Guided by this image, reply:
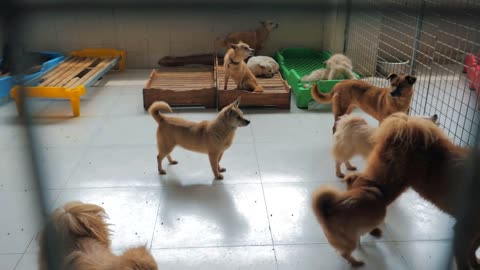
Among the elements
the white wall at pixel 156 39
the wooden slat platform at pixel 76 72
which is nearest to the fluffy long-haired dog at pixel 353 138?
the wooden slat platform at pixel 76 72

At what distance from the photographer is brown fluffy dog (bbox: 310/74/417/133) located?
2.94 meters

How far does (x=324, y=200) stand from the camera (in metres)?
1.78

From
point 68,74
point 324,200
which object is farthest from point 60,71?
point 324,200

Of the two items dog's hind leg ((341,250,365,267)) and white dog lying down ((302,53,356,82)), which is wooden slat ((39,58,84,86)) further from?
dog's hind leg ((341,250,365,267))

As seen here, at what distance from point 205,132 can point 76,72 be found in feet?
8.36

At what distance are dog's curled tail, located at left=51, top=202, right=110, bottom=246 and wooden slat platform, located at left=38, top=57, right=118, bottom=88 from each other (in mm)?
2721

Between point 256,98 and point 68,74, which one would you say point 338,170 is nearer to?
point 256,98

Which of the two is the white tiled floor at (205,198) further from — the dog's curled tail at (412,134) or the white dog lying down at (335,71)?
the white dog lying down at (335,71)

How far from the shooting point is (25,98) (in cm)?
66

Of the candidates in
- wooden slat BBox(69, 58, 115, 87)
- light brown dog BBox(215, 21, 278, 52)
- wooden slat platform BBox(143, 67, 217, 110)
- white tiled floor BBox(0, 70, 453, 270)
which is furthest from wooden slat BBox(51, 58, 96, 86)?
Result: light brown dog BBox(215, 21, 278, 52)

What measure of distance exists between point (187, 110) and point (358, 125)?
213 centimetres

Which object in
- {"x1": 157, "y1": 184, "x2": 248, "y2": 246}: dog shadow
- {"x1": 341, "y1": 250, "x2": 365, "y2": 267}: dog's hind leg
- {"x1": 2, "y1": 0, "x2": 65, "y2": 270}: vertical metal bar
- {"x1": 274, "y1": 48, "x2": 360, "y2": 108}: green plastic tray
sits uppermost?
{"x1": 2, "y1": 0, "x2": 65, "y2": 270}: vertical metal bar

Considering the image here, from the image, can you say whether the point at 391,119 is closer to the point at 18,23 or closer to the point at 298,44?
the point at 18,23

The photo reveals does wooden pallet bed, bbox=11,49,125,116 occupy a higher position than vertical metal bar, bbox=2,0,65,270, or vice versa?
vertical metal bar, bbox=2,0,65,270
